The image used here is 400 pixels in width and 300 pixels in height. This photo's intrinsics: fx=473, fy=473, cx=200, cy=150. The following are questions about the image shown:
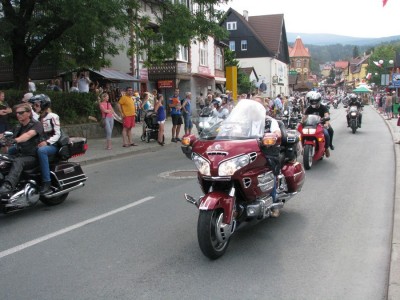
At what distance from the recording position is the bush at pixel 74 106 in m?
16.6

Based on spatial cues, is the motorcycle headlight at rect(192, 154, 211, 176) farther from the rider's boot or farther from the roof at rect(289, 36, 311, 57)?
the roof at rect(289, 36, 311, 57)

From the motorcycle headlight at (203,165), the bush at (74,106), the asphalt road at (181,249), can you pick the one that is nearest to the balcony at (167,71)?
the bush at (74,106)

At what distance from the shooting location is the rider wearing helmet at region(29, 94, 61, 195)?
720cm

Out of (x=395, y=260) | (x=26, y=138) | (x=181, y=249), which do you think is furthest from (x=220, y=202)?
(x=26, y=138)

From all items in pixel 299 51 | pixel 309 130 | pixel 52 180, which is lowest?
pixel 52 180

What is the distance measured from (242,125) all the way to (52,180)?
3.46m

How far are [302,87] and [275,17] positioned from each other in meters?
31.0

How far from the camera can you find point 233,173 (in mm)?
4980

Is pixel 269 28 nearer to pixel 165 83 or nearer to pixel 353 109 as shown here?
pixel 165 83

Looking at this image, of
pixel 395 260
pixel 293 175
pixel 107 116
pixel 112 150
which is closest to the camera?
pixel 395 260

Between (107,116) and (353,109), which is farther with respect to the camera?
(353,109)

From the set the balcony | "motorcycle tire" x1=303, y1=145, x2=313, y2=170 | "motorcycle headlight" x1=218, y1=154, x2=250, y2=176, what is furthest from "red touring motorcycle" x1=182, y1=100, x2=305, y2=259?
the balcony

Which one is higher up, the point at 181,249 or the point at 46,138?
the point at 46,138

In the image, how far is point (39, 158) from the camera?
718cm
